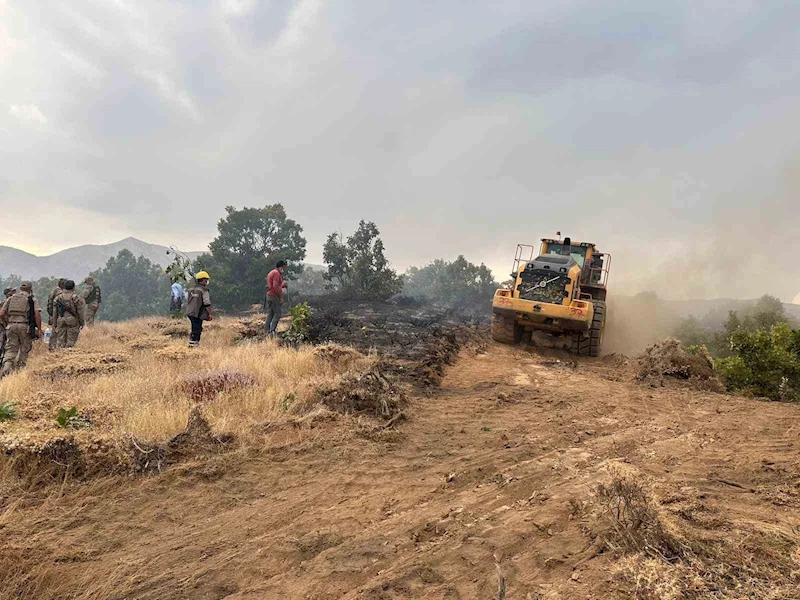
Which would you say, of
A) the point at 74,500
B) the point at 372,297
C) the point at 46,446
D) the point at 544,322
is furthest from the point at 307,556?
the point at 372,297

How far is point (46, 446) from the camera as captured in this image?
→ 3582 mm

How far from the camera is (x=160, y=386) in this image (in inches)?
223

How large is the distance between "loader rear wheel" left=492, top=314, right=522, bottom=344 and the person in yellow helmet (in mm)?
7049

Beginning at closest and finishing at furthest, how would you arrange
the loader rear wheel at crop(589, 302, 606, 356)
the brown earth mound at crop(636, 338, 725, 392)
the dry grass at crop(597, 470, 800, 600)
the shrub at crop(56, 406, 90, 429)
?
the dry grass at crop(597, 470, 800, 600), the shrub at crop(56, 406, 90, 429), the brown earth mound at crop(636, 338, 725, 392), the loader rear wheel at crop(589, 302, 606, 356)

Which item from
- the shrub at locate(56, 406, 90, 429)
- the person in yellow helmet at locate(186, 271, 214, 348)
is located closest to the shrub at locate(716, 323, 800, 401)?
the shrub at locate(56, 406, 90, 429)

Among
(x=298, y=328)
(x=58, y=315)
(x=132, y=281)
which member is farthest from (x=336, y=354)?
(x=132, y=281)

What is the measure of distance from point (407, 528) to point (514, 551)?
2.32 feet

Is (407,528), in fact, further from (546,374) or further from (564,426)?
(546,374)

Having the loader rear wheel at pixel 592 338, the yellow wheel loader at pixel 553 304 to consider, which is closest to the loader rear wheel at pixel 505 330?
the yellow wheel loader at pixel 553 304

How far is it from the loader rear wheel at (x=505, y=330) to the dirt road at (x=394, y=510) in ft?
21.6

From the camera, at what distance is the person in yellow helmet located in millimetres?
8625

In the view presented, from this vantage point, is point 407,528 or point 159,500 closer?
point 407,528

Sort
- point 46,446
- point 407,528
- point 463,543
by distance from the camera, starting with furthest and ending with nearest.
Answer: point 46,446 → point 407,528 → point 463,543

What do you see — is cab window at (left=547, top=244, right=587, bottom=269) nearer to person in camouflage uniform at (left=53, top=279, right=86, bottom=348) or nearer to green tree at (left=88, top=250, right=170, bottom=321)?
person in camouflage uniform at (left=53, top=279, right=86, bottom=348)
